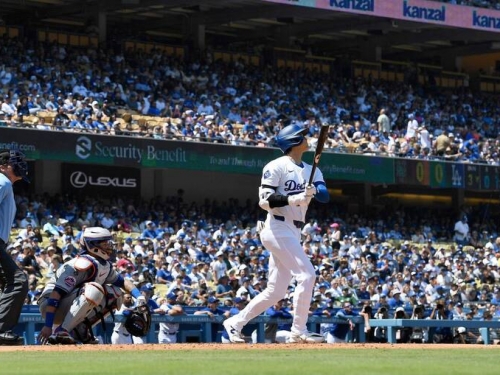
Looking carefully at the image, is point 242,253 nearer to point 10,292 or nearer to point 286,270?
point 286,270

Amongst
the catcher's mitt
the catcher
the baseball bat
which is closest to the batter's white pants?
the baseball bat

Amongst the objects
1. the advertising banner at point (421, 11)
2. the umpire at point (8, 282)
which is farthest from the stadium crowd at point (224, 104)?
the umpire at point (8, 282)

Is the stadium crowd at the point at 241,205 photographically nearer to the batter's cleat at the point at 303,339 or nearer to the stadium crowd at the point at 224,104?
the stadium crowd at the point at 224,104

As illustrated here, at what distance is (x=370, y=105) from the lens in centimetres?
3822

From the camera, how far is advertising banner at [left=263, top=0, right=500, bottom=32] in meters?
36.9

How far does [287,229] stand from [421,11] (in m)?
28.1

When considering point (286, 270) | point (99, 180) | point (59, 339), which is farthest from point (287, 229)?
point (99, 180)

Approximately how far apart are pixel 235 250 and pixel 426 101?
16.3m

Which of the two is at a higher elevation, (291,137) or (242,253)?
(291,137)

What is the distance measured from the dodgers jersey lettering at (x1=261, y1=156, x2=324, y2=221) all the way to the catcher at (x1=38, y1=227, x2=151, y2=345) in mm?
1524

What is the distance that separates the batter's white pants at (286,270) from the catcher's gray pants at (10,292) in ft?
6.71

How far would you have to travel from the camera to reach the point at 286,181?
1172cm

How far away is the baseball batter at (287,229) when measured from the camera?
1162 centimetres

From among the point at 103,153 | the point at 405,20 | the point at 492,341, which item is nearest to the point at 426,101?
the point at 405,20
